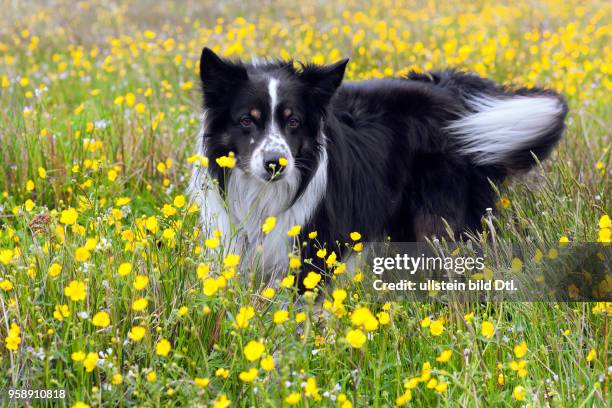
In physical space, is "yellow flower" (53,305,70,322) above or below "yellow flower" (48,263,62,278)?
below

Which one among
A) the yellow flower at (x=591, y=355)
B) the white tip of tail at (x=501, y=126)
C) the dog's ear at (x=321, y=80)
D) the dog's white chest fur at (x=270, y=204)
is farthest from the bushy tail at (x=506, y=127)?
the yellow flower at (x=591, y=355)

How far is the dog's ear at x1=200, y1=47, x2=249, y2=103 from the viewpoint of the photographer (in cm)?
367

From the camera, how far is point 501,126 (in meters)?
4.32

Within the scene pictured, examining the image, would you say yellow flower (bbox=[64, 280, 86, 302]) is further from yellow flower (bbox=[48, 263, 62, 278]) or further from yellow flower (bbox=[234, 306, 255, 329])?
yellow flower (bbox=[234, 306, 255, 329])

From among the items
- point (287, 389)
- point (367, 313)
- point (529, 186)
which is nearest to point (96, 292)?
point (287, 389)

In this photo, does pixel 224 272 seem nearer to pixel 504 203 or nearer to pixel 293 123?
pixel 293 123

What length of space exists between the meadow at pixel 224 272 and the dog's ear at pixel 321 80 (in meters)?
0.70

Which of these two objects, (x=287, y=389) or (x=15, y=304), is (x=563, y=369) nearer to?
(x=287, y=389)

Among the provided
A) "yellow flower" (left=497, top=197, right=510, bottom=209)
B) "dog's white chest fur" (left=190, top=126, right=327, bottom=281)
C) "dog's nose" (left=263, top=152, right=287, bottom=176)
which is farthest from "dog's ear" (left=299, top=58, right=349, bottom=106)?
"yellow flower" (left=497, top=197, right=510, bottom=209)

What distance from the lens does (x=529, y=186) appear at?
4348 mm

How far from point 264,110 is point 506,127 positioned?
1.54 metres

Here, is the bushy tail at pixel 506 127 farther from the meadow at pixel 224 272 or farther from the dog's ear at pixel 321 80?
the dog's ear at pixel 321 80

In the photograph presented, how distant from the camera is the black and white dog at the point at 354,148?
3.68 metres

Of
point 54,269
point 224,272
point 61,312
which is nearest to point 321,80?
point 224,272
